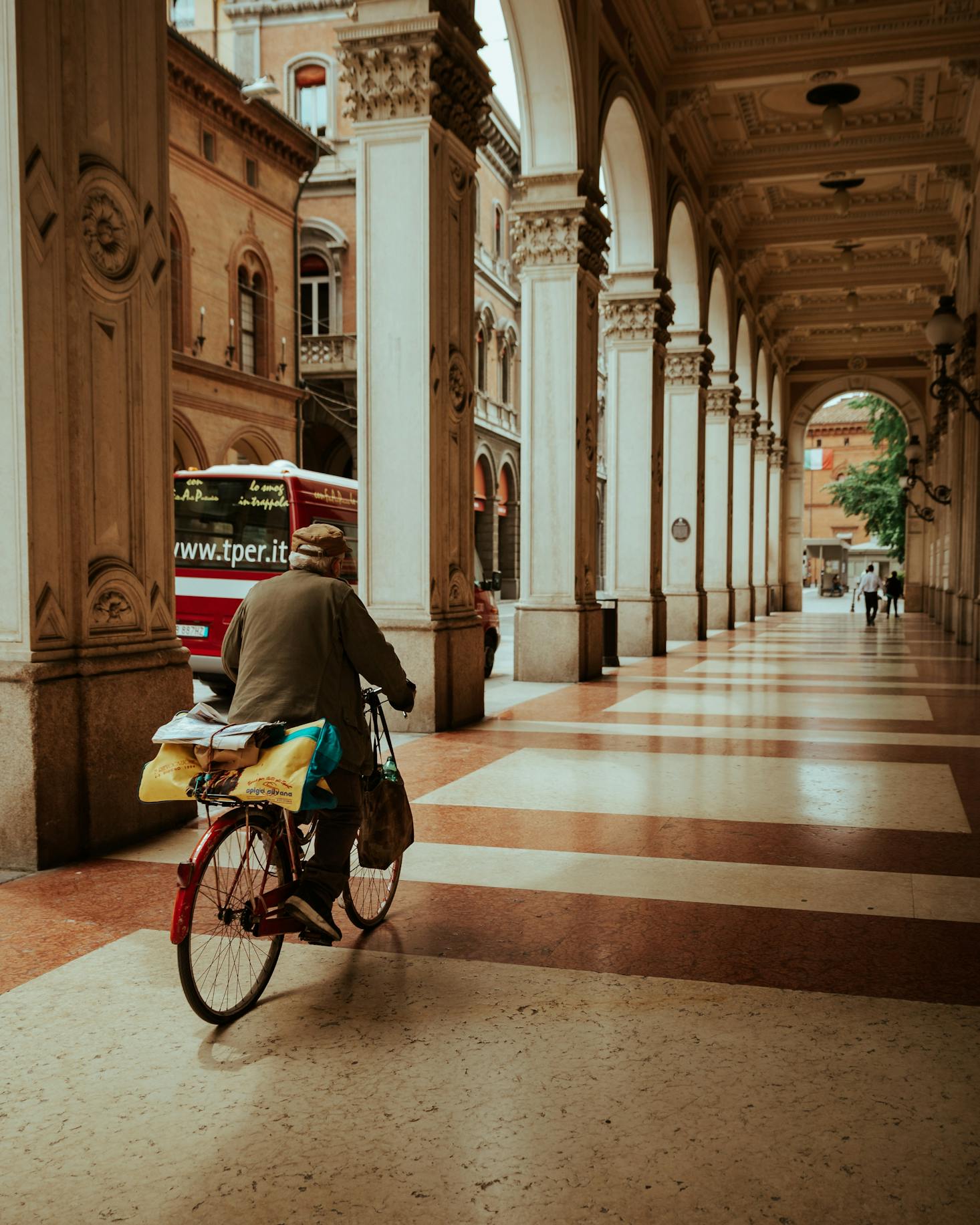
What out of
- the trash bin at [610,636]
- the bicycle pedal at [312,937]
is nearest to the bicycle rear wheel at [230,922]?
the bicycle pedal at [312,937]

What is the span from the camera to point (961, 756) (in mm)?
8375

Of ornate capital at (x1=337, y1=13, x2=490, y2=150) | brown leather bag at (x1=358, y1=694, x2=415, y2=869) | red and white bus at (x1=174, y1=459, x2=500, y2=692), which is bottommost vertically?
brown leather bag at (x1=358, y1=694, x2=415, y2=869)

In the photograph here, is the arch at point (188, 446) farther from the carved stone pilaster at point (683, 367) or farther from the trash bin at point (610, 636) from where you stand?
the trash bin at point (610, 636)

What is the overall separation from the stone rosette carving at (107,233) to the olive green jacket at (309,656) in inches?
95.8

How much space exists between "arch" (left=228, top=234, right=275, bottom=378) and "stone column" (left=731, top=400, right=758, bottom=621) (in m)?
11.4

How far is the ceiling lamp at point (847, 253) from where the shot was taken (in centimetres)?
2527

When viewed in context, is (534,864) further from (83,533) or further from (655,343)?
(655,343)

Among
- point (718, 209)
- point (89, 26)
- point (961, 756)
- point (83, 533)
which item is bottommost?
point (961, 756)

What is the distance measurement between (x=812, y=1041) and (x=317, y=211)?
33.3m

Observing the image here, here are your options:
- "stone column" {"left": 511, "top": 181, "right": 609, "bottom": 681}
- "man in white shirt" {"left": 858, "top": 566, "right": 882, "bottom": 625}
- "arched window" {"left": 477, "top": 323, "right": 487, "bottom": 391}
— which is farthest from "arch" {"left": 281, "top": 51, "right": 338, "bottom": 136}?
→ "stone column" {"left": 511, "top": 181, "right": 609, "bottom": 681}

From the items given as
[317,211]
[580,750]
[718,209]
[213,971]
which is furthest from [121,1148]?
[317,211]

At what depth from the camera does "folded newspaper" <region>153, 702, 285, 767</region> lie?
347cm

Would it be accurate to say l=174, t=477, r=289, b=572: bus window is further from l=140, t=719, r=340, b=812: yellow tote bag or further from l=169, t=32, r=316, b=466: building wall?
Answer: l=169, t=32, r=316, b=466: building wall

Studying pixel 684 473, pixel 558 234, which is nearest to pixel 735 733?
pixel 558 234
